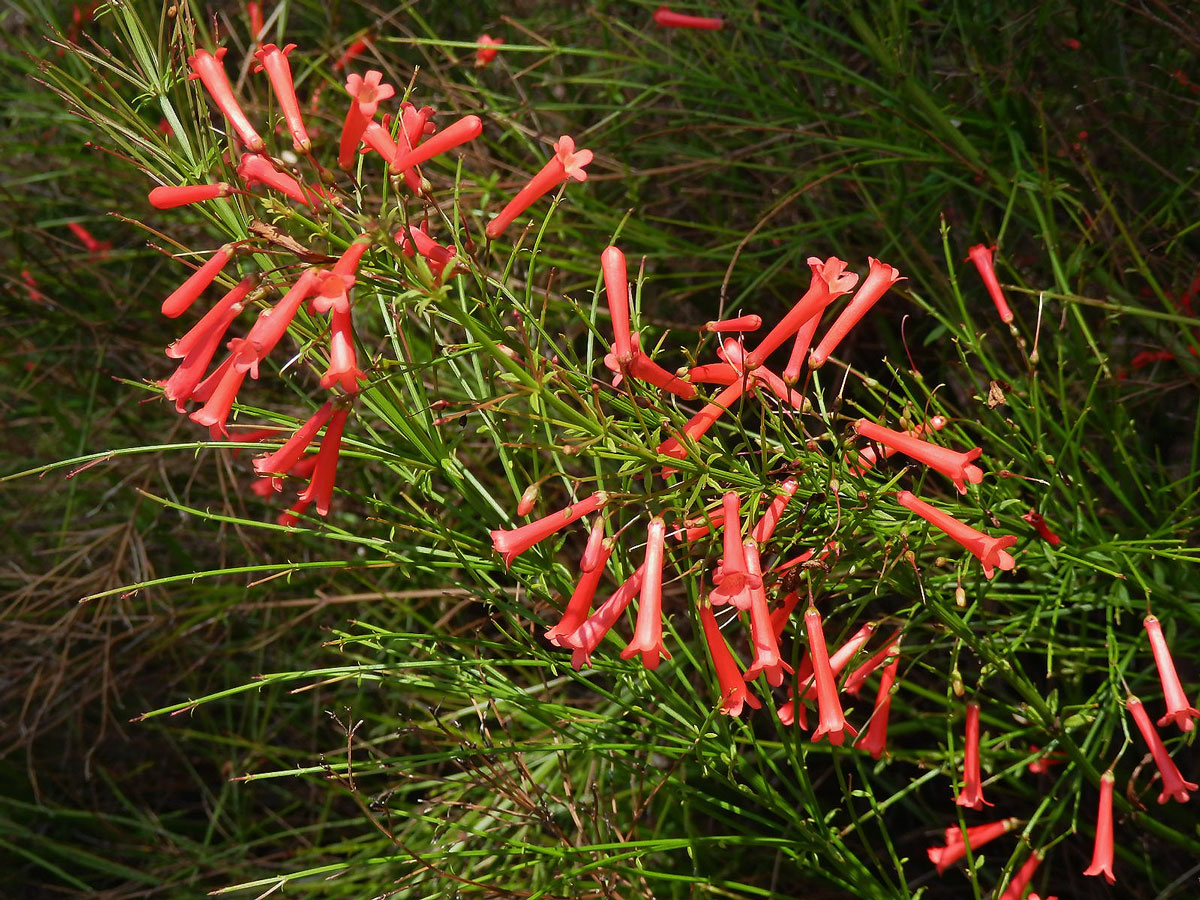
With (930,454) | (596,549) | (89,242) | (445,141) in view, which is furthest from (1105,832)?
(89,242)

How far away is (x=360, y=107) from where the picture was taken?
153cm

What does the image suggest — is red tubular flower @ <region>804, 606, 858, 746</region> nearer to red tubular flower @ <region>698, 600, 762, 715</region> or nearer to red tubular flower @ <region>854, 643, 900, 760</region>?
red tubular flower @ <region>698, 600, 762, 715</region>

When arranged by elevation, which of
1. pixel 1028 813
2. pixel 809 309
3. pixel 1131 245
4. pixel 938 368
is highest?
pixel 809 309

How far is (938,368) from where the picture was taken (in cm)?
333

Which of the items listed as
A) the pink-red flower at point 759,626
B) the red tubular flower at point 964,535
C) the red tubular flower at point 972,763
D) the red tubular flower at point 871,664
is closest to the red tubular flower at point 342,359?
Result: the pink-red flower at point 759,626

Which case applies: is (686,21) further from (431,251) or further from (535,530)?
(535,530)

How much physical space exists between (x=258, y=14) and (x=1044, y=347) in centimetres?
331

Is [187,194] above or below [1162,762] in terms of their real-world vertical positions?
above

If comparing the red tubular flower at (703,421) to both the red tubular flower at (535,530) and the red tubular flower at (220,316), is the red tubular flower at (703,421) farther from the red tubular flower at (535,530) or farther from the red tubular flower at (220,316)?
the red tubular flower at (220,316)

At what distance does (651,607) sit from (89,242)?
366cm

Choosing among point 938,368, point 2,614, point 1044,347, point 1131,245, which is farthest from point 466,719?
point 1131,245

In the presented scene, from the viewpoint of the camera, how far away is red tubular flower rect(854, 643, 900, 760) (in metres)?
1.93

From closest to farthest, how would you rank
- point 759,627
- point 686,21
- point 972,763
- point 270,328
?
point 270,328 → point 759,627 → point 972,763 → point 686,21

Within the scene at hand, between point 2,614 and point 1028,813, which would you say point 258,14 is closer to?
point 2,614
